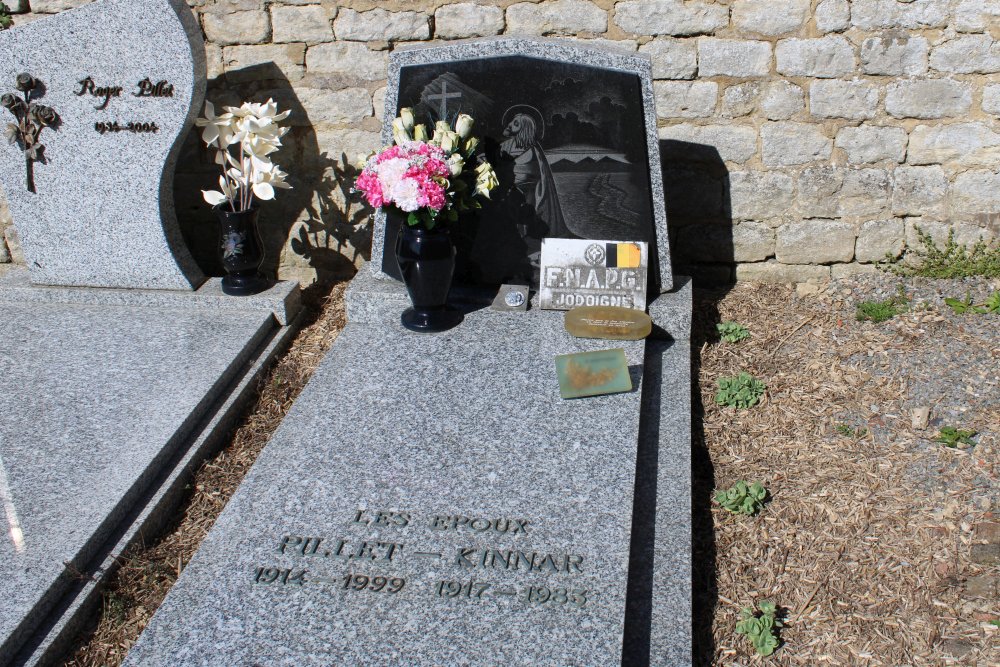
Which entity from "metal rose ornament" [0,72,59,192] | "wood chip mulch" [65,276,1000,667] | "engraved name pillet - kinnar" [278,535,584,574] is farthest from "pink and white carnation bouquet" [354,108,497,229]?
"metal rose ornament" [0,72,59,192]

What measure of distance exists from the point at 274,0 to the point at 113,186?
1.25 meters

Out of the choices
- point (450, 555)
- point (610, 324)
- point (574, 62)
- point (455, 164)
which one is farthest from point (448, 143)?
point (450, 555)

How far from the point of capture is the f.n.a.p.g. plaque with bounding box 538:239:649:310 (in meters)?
4.02

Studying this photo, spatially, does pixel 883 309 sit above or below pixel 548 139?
below

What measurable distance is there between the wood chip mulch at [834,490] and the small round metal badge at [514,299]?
87 centimetres

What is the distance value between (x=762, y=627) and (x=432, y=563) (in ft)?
3.41

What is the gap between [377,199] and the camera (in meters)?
3.72

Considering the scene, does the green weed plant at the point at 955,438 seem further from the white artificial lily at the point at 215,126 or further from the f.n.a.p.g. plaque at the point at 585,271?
the white artificial lily at the point at 215,126

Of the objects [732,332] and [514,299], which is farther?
[732,332]

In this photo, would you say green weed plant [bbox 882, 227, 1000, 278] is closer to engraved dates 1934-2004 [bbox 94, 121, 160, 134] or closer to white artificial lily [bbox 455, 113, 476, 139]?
white artificial lily [bbox 455, 113, 476, 139]

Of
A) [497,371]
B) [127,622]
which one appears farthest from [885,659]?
[127,622]

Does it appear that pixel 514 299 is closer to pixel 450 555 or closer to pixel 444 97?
pixel 444 97

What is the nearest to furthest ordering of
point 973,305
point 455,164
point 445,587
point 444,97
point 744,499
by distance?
point 445,587 → point 744,499 → point 455,164 → point 444,97 → point 973,305

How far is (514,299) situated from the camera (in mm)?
4117
